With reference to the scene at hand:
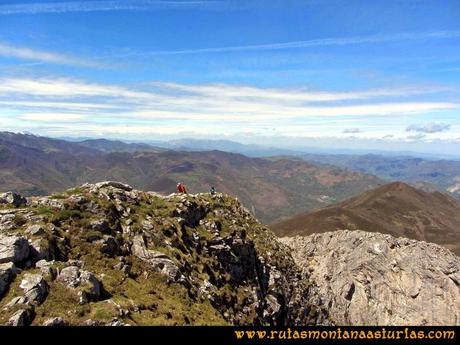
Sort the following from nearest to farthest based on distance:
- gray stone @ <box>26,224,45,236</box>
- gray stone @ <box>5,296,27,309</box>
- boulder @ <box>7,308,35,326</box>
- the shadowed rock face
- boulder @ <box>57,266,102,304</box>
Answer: boulder @ <box>7,308,35,326</box> → gray stone @ <box>5,296,27,309</box> → boulder @ <box>57,266,102,304</box> → gray stone @ <box>26,224,45,236</box> → the shadowed rock face

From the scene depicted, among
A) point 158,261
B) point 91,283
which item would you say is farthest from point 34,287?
point 158,261

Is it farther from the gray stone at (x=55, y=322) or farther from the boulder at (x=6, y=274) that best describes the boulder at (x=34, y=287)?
the gray stone at (x=55, y=322)

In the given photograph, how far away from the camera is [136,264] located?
36.6 metres

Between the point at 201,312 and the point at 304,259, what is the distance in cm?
8198

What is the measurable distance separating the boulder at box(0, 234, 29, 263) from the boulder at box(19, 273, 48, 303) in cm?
194

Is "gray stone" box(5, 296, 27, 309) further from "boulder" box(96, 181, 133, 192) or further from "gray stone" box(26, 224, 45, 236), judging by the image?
"boulder" box(96, 181, 133, 192)

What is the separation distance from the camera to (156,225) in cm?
4500

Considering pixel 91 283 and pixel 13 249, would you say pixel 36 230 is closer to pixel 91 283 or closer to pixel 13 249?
pixel 13 249

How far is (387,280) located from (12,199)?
95.5 m

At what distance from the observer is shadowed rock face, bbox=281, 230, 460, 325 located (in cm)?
9719

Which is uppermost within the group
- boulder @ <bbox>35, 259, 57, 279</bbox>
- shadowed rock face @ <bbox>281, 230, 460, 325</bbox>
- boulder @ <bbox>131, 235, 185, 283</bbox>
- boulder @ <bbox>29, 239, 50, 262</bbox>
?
boulder @ <bbox>29, 239, 50, 262</bbox>

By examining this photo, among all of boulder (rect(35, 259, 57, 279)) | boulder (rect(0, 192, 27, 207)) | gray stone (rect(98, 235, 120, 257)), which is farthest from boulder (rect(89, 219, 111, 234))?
boulder (rect(35, 259, 57, 279))

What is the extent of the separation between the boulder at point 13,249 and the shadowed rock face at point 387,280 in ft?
241

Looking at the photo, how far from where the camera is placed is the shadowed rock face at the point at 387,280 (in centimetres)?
9719
